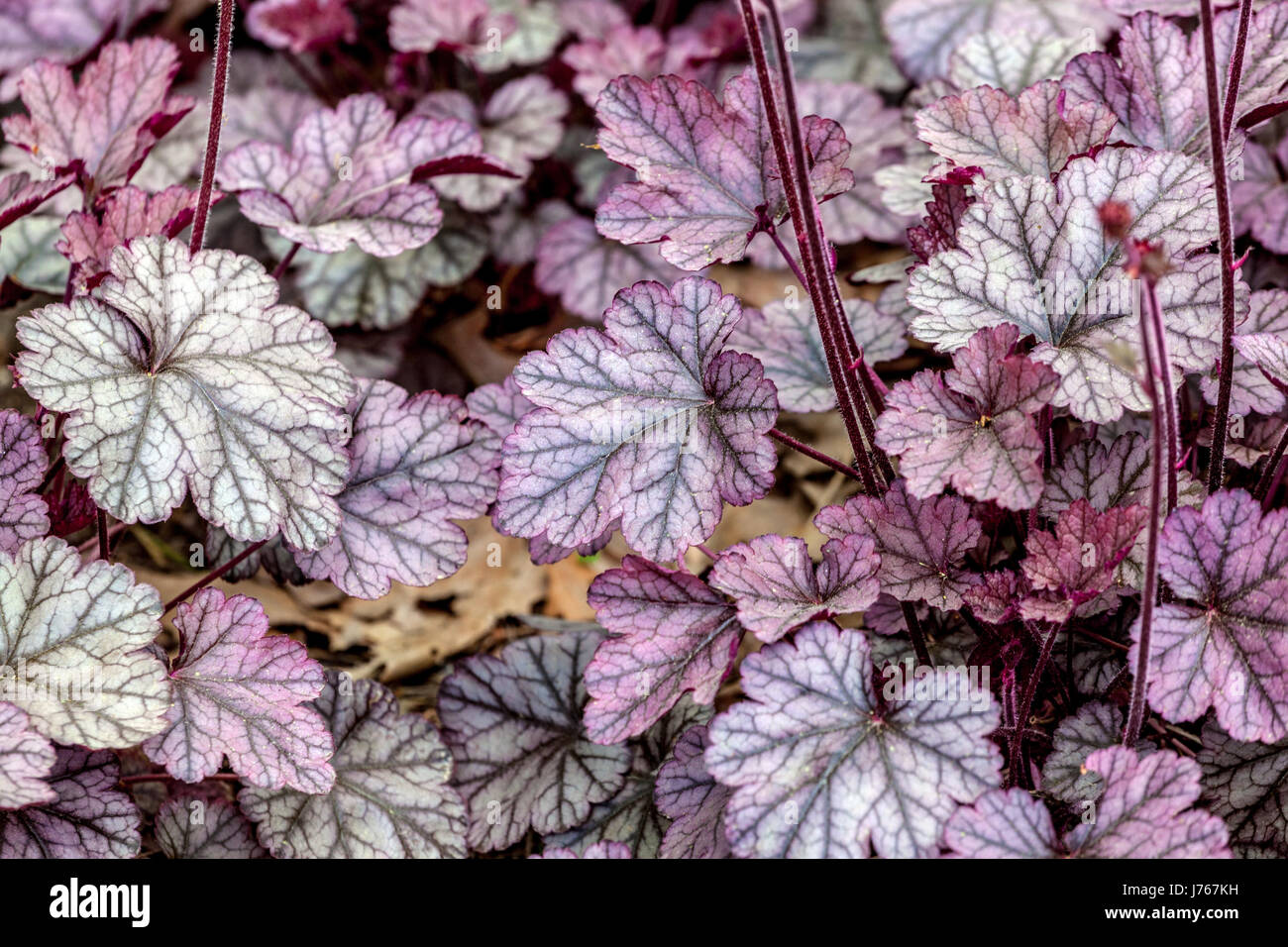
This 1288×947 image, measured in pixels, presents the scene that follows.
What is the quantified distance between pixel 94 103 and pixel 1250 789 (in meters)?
2.02

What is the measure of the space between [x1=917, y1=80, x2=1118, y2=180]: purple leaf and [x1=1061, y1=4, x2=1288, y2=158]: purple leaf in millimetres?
58

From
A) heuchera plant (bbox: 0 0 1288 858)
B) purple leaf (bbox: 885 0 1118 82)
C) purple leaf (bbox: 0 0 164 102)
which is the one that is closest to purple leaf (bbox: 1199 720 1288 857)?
heuchera plant (bbox: 0 0 1288 858)

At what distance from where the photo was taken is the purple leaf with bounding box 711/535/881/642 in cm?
131

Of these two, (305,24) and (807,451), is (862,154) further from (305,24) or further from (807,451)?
(305,24)

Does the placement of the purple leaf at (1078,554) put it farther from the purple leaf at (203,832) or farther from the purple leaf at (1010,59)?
the purple leaf at (203,832)

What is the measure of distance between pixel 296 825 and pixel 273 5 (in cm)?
181

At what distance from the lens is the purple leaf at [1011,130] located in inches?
61.4

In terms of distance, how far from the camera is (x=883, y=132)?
2227 mm

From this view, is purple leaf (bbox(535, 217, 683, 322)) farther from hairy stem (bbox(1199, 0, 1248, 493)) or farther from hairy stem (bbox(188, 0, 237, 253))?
hairy stem (bbox(1199, 0, 1248, 493))

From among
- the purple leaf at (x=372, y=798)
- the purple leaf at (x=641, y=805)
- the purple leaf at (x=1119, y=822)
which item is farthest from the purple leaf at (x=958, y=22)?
the purple leaf at (x=372, y=798)

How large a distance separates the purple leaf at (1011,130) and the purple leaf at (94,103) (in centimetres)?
122

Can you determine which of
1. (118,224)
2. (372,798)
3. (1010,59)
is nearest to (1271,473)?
(1010,59)

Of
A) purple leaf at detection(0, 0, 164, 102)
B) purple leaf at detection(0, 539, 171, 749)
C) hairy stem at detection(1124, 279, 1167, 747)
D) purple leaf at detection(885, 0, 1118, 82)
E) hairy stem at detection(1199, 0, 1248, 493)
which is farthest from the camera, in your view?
purple leaf at detection(0, 0, 164, 102)

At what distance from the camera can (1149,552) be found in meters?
1.16
